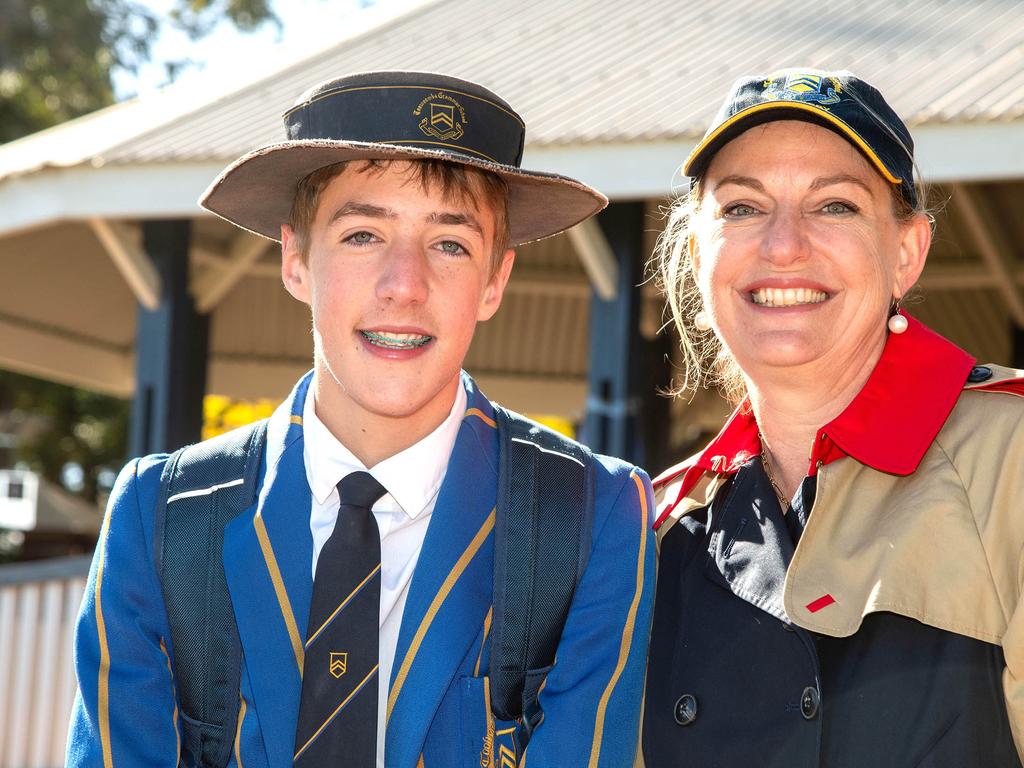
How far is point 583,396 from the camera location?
42.5 ft

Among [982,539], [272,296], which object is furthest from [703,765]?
[272,296]

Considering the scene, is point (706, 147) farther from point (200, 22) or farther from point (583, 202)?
point (200, 22)

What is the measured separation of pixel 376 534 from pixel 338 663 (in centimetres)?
29

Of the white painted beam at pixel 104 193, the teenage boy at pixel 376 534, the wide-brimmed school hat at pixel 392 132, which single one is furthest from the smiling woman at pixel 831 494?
the white painted beam at pixel 104 193

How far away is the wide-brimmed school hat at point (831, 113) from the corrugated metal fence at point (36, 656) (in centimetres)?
572

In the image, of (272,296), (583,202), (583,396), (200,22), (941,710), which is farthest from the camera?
(200,22)

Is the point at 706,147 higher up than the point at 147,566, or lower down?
higher up

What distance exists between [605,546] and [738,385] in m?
0.81

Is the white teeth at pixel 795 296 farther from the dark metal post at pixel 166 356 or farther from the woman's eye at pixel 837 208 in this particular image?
the dark metal post at pixel 166 356

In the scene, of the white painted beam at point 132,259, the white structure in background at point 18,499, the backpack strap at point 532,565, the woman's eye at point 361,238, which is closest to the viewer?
Result: the backpack strap at point 532,565

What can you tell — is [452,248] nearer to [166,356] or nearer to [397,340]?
[397,340]

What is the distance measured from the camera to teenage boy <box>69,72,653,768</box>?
2.77m

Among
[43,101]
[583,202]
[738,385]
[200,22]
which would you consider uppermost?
[200,22]

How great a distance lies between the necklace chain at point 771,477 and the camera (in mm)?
3152
